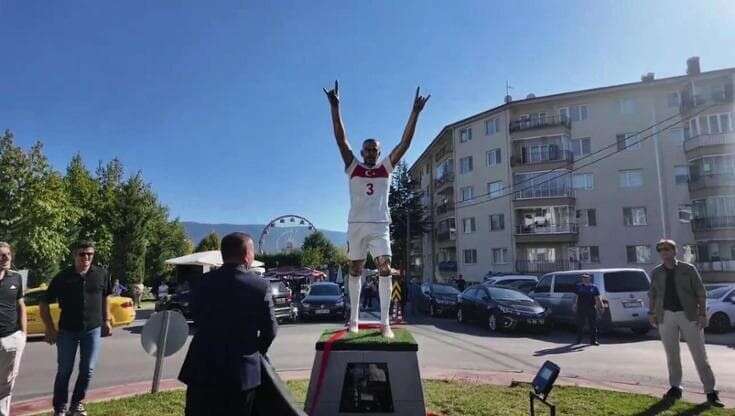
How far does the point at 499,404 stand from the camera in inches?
245

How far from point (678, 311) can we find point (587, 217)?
34.5 meters

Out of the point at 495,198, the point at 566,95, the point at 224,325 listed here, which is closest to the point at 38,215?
the point at 224,325

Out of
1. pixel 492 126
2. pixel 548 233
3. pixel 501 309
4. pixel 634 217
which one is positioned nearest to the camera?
pixel 501 309

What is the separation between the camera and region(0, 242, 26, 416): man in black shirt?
16.0ft

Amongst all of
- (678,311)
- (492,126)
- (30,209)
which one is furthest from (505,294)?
(492,126)

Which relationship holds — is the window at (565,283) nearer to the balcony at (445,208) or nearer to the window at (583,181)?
the window at (583,181)

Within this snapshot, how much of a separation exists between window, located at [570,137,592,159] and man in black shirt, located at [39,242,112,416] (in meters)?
39.0

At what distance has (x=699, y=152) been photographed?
33.8 meters

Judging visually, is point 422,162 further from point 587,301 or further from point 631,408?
point 631,408

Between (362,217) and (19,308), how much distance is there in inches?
146

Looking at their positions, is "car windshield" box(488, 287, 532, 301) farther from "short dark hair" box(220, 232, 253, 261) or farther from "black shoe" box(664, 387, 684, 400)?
"short dark hair" box(220, 232, 253, 261)

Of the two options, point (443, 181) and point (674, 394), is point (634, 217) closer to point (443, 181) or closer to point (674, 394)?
point (443, 181)

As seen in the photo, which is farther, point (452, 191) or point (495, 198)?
point (452, 191)

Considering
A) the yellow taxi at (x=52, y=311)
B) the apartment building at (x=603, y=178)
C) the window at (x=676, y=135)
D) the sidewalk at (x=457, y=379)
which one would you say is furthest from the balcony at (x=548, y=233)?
the sidewalk at (x=457, y=379)
